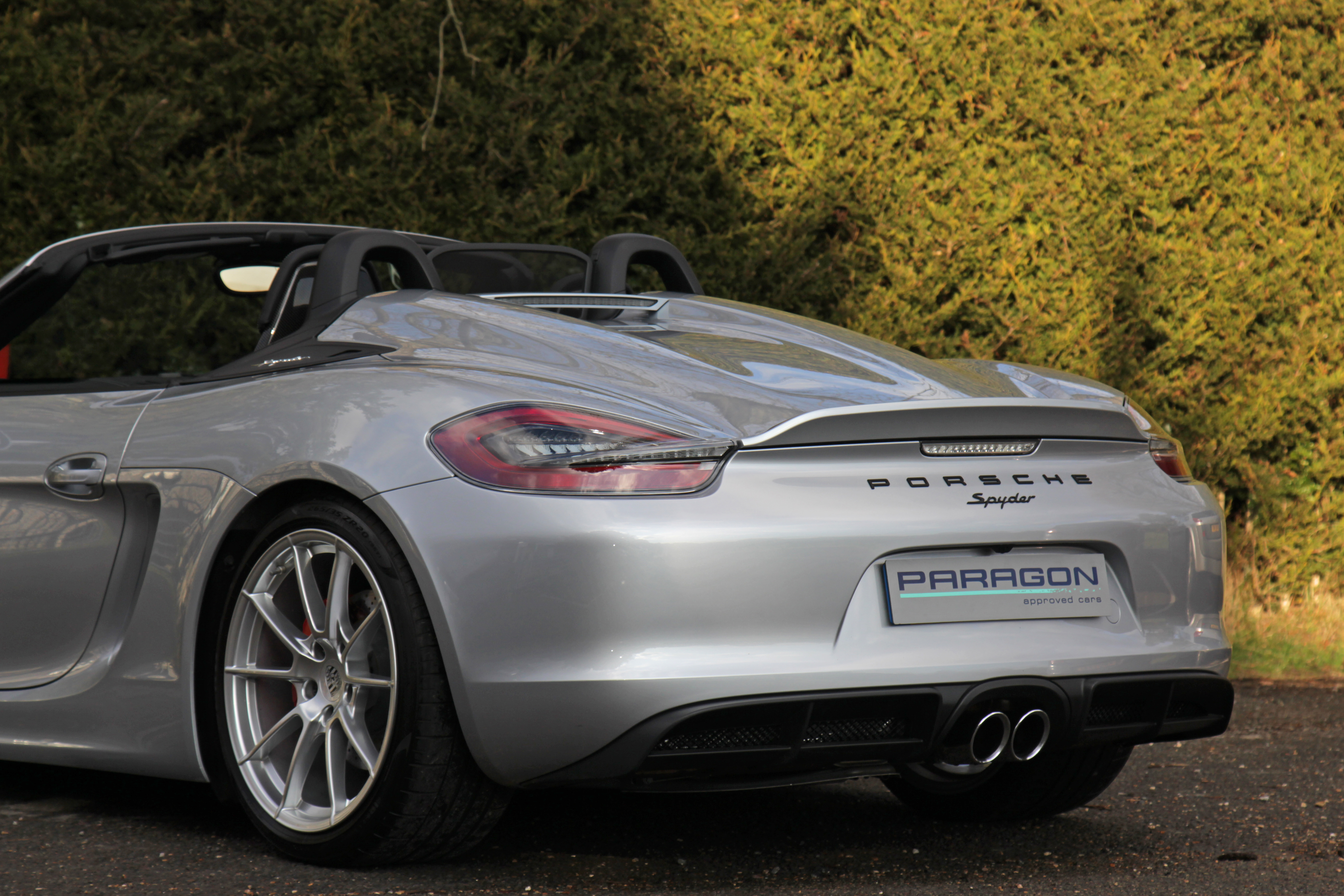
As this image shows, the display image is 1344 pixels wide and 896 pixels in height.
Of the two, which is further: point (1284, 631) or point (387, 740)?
point (1284, 631)

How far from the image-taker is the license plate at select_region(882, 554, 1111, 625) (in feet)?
9.09

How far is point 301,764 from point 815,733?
104 cm

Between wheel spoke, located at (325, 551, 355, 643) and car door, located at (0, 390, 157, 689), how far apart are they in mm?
638

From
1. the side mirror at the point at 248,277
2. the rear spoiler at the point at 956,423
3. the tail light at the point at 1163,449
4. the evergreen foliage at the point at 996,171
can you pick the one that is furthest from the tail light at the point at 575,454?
the evergreen foliage at the point at 996,171

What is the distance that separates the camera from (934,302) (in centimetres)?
680

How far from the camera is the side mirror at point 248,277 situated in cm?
444

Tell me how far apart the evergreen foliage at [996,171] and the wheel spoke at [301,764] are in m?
3.76

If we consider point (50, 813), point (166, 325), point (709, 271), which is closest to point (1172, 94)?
point (709, 271)

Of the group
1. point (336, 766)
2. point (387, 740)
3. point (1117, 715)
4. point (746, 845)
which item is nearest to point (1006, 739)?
point (1117, 715)

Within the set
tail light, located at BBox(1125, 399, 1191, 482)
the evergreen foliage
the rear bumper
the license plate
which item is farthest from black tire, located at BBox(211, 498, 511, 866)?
the evergreen foliage

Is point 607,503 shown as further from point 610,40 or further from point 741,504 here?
point 610,40

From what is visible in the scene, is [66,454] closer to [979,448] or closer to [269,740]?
[269,740]

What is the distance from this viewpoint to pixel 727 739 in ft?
8.81

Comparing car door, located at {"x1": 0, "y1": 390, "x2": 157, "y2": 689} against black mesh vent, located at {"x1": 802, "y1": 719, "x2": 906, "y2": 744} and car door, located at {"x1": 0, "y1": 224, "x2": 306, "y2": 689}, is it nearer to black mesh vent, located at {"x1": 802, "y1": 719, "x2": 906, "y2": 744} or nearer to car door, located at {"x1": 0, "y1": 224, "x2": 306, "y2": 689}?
car door, located at {"x1": 0, "y1": 224, "x2": 306, "y2": 689}
